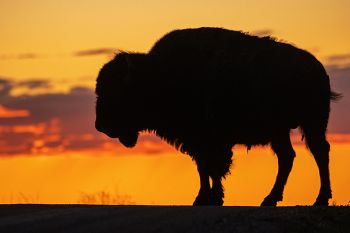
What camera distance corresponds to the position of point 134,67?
14.6 m

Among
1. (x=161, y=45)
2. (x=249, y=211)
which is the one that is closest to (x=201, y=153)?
(x=161, y=45)

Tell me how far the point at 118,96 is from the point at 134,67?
22.8 inches

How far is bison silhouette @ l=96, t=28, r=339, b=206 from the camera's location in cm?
1393

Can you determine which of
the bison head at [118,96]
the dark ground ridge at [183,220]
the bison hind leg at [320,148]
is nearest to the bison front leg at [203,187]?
the bison head at [118,96]

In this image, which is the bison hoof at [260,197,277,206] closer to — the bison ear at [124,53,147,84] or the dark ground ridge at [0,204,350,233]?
the dark ground ridge at [0,204,350,233]

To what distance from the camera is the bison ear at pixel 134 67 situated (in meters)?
14.5

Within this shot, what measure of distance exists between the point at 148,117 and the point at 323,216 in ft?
15.9

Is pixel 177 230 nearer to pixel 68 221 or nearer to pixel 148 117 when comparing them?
pixel 68 221

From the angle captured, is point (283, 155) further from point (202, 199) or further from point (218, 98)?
point (202, 199)

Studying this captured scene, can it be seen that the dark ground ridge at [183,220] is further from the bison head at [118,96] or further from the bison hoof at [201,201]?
the bison head at [118,96]

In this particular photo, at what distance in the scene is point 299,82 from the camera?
14.1 meters

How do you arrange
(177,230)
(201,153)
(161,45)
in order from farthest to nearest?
1. (161,45)
2. (201,153)
3. (177,230)

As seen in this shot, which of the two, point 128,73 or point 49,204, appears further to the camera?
point 128,73

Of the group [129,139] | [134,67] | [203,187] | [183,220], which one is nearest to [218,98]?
[203,187]
